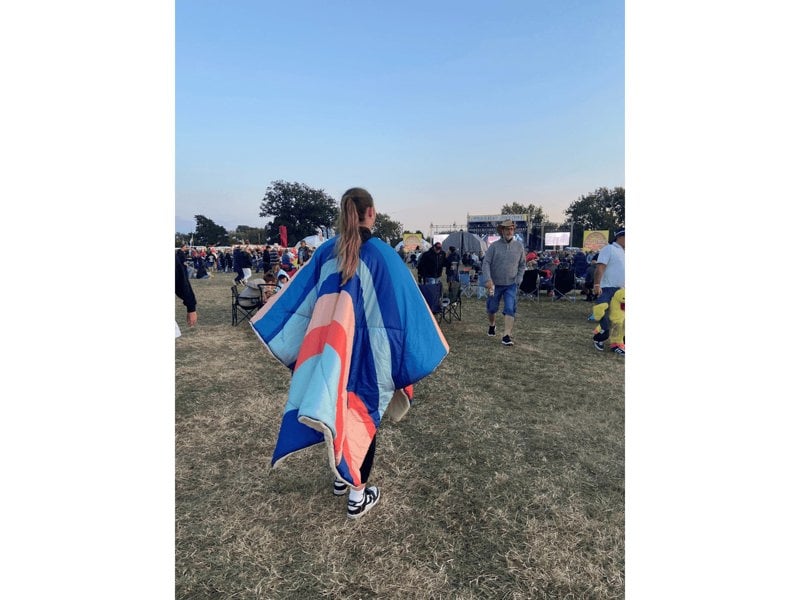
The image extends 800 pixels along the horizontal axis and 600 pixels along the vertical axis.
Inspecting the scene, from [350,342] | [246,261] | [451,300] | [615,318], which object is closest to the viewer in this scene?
[350,342]

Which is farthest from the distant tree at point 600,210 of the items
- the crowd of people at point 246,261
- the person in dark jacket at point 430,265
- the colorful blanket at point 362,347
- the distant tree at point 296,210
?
the colorful blanket at point 362,347

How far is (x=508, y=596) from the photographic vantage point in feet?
5.79

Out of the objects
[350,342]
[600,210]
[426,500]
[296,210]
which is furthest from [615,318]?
[600,210]

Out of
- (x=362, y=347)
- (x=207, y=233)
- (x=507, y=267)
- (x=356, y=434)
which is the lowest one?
(x=356, y=434)

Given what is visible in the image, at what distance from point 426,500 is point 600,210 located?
84943mm

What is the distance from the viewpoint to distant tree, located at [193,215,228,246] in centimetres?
8175

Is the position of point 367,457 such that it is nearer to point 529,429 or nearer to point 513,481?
point 513,481

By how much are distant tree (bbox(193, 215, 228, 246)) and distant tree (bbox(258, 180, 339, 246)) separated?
24388 mm

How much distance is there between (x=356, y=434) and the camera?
6.93 feet

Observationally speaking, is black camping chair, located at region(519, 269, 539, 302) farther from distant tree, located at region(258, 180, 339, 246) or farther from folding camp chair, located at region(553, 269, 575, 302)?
distant tree, located at region(258, 180, 339, 246)

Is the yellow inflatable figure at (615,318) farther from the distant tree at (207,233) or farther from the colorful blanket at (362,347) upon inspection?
the distant tree at (207,233)

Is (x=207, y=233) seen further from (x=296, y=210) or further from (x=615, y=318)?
(x=615, y=318)

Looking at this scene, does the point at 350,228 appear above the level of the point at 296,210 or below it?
below

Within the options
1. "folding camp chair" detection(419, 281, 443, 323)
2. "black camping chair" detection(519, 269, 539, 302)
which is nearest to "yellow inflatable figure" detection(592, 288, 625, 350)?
"folding camp chair" detection(419, 281, 443, 323)
